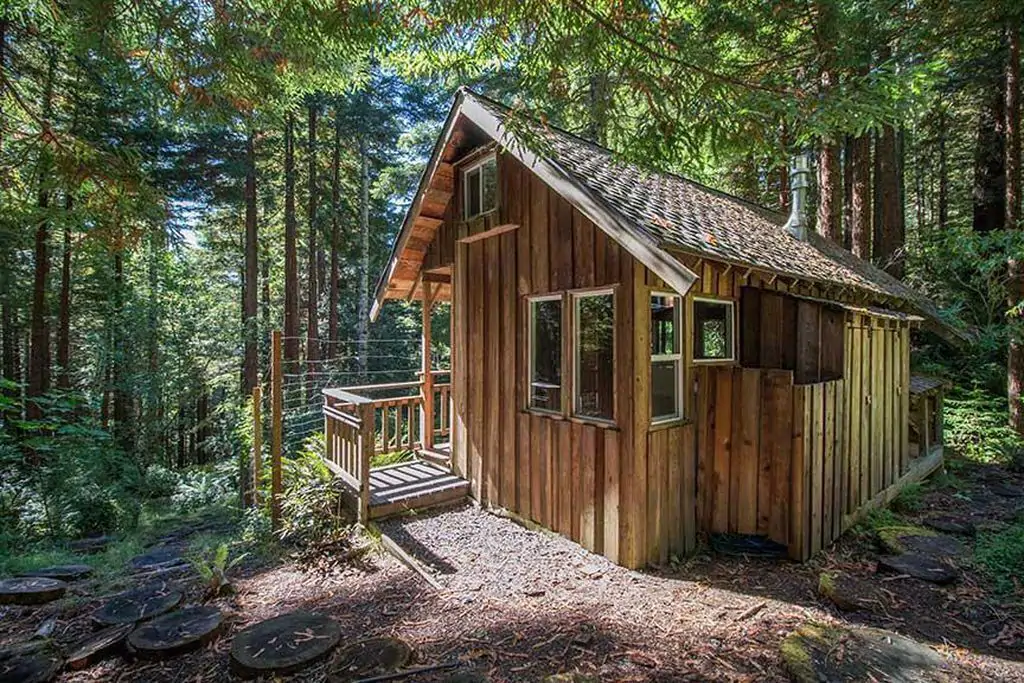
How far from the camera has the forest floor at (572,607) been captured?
3086 millimetres

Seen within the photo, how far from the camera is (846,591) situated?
392 centimetres

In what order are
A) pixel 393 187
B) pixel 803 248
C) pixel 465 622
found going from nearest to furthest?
pixel 465 622
pixel 803 248
pixel 393 187

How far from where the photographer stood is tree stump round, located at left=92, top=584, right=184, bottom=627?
11.9 ft

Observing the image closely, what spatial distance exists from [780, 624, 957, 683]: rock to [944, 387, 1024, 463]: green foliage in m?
7.60

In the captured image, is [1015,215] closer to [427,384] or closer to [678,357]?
[678,357]

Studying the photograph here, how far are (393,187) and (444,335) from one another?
4842mm

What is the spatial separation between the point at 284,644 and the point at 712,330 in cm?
476

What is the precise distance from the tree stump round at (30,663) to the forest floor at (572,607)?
18 centimetres

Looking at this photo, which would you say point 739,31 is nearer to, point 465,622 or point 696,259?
point 696,259

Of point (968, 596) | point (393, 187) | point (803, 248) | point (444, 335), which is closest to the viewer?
point (968, 596)

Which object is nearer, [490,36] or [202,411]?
[490,36]

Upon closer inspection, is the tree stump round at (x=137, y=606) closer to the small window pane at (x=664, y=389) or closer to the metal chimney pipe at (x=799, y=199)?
the small window pane at (x=664, y=389)

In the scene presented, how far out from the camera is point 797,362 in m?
4.82

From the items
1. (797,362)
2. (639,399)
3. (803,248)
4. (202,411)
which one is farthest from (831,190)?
(202,411)
